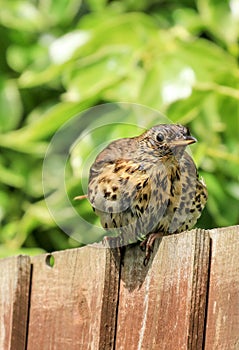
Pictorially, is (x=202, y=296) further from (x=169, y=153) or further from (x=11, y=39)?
(x=11, y=39)

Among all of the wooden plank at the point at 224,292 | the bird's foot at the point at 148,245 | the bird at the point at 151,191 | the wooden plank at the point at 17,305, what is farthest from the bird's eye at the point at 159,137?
the wooden plank at the point at 17,305

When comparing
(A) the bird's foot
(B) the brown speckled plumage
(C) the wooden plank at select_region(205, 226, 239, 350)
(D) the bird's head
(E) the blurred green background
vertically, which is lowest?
(C) the wooden plank at select_region(205, 226, 239, 350)

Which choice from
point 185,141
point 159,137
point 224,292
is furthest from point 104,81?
point 224,292

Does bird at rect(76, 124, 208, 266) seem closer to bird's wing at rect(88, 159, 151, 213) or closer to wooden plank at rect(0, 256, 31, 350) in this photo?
bird's wing at rect(88, 159, 151, 213)

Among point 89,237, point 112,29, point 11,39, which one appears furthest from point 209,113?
point 11,39

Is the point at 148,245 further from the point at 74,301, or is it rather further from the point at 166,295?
the point at 74,301

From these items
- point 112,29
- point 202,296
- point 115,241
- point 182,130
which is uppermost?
point 112,29

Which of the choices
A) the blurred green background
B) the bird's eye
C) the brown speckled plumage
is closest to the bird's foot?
the brown speckled plumage
